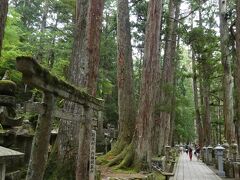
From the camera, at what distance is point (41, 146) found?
4.33 metres

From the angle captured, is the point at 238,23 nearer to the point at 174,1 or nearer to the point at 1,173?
the point at 1,173

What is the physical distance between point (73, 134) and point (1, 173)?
13.7 ft

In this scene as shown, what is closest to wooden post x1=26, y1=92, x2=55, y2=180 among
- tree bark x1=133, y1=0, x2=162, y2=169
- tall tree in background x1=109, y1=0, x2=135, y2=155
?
tree bark x1=133, y1=0, x2=162, y2=169

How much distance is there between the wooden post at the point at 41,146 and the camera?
425cm

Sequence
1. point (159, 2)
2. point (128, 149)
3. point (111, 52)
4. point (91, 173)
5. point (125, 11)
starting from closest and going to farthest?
1. point (91, 173)
2. point (128, 149)
3. point (159, 2)
4. point (125, 11)
5. point (111, 52)

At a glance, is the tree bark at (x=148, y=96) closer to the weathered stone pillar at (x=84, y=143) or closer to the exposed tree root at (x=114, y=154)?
the exposed tree root at (x=114, y=154)

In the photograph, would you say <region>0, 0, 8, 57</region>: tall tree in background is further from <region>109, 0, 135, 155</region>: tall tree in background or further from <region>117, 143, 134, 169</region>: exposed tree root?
<region>109, 0, 135, 155</region>: tall tree in background

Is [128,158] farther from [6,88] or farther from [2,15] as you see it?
[2,15]

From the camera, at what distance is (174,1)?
2205 cm

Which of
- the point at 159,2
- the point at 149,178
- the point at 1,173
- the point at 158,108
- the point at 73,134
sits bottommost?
the point at 149,178

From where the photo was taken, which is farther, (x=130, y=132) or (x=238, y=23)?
(x=130, y=132)

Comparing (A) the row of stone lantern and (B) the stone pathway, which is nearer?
(A) the row of stone lantern

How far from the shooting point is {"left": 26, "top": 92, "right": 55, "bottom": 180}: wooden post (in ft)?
13.9

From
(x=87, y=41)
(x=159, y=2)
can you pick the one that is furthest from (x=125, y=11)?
(x=87, y=41)
